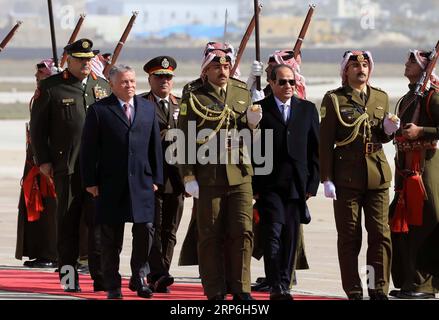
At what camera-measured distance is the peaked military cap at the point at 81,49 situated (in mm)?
11766

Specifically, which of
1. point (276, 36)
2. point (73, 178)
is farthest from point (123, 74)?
point (276, 36)

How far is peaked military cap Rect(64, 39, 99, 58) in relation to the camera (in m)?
11.8

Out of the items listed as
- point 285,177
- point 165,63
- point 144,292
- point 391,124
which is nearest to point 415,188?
point 391,124

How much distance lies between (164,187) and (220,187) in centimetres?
114

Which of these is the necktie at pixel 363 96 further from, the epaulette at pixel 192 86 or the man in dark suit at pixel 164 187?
the man in dark suit at pixel 164 187

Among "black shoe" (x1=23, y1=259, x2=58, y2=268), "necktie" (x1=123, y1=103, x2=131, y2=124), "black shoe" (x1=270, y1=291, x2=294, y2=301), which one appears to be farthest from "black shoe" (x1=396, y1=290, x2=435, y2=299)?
"black shoe" (x1=23, y1=259, x2=58, y2=268)

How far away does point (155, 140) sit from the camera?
10906mm

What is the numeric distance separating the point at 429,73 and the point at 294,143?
4.61ft

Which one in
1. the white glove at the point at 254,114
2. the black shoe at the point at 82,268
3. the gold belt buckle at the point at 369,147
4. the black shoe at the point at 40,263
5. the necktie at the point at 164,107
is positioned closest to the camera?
the white glove at the point at 254,114

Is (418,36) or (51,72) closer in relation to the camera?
(51,72)

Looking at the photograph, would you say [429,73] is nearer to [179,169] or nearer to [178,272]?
[179,169]

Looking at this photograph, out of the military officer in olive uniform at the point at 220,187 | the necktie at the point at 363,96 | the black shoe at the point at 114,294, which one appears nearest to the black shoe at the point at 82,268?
the black shoe at the point at 114,294

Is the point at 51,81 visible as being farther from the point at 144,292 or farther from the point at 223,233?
the point at 223,233

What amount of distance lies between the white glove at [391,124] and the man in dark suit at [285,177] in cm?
52
